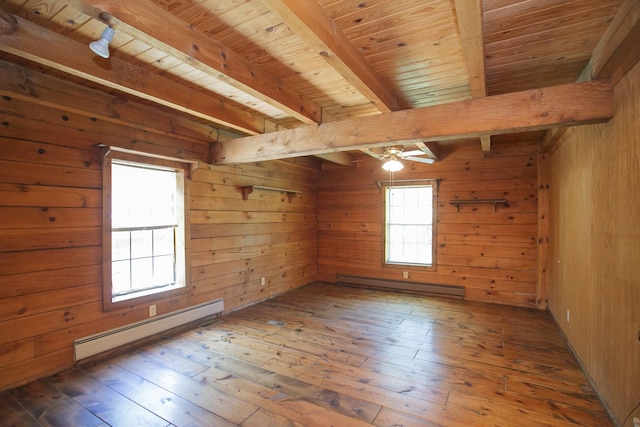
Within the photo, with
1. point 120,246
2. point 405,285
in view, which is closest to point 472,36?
point 120,246

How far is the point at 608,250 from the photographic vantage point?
2.08 m

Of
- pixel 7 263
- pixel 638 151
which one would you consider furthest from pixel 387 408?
pixel 7 263

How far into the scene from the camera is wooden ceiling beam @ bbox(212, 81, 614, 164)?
2041 millimetres

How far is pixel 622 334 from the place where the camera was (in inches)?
73.3

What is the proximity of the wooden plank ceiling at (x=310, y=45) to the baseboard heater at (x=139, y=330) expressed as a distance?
2.18 m

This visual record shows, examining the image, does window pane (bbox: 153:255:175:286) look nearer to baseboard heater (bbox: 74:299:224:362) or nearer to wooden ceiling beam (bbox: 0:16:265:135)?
baseboard heater (bbox: 74:299:224:362)

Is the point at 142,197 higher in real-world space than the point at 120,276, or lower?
higher

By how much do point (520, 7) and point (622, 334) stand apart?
2052 millimetres

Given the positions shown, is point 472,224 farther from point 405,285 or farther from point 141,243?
point 141,243

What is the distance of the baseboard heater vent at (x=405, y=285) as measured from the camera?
490 centimetres

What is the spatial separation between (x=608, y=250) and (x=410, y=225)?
3.35 m

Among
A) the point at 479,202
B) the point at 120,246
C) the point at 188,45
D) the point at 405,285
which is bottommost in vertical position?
the point at 405,285

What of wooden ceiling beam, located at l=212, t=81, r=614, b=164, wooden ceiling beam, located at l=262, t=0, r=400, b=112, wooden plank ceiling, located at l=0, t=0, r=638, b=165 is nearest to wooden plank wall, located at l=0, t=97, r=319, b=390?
wooden plank ceiling, located at l=0, t=0, r=638, b=165

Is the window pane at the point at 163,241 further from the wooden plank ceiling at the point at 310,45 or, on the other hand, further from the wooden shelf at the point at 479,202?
the wooden shelf at the point at 479,202
